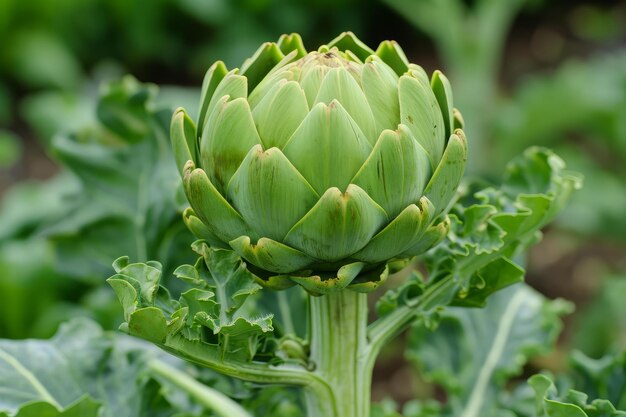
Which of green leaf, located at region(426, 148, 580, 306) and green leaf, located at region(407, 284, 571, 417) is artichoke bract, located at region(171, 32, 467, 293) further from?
green leaf, located at region(407, 284, 571, 417)

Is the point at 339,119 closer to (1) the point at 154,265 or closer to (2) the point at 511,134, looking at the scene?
(1) the point at 154,265

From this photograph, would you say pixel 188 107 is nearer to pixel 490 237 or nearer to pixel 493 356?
pixel 493 356

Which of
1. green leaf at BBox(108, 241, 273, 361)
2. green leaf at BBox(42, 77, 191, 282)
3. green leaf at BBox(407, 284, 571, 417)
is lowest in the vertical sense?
green leaf at BBox(108, 241, 273, 361)

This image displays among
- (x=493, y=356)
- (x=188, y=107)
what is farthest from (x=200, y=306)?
(x=188, y=107)

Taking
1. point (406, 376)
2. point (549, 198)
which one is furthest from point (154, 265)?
point (406, 376)

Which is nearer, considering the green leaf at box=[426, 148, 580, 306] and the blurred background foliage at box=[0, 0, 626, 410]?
the green leaf at box=[426, 148, 580, 306]

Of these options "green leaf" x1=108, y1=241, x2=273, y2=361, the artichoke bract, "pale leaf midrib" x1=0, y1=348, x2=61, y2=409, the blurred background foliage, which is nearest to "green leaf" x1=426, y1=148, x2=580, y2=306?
the artichoke bract
